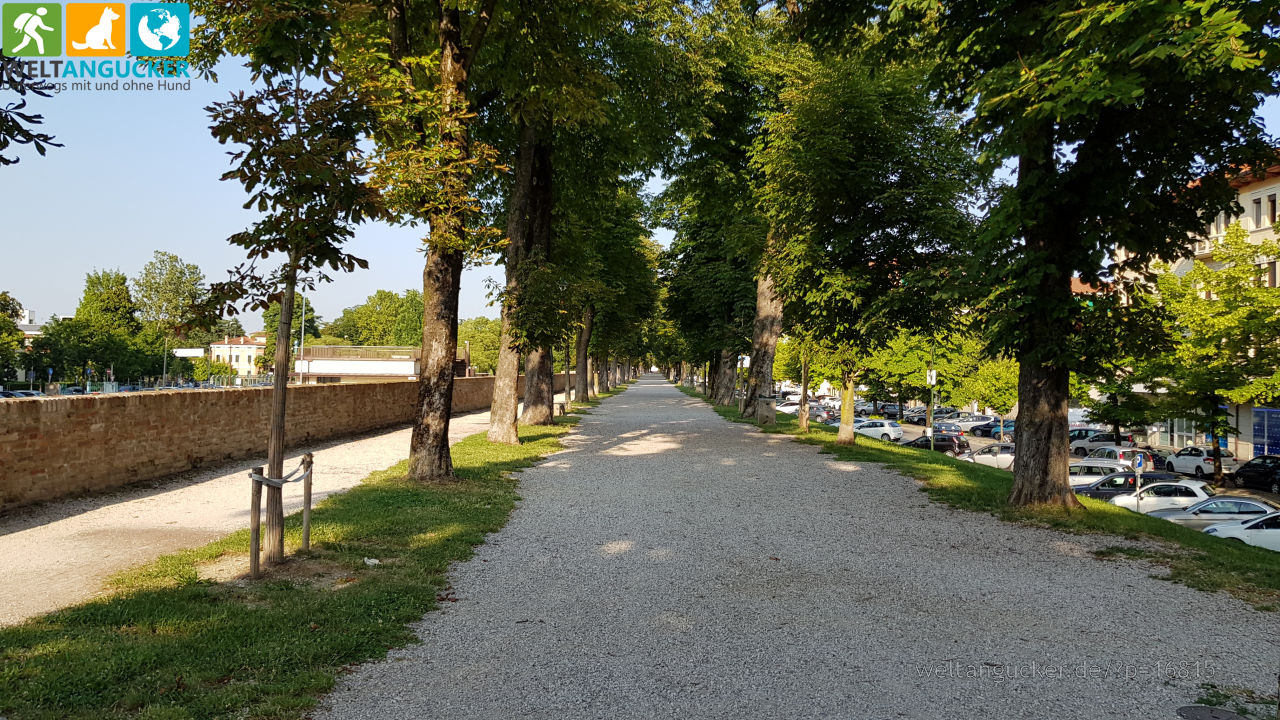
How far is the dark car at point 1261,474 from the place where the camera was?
28.7 meters

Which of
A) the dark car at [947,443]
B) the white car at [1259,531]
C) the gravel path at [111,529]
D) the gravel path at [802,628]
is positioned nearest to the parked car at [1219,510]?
the white car at [1259,531]

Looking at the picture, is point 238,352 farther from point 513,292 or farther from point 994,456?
point 513,292

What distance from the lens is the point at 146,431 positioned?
40.7 feet

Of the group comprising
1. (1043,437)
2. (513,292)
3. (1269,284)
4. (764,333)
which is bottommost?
(1043,437)

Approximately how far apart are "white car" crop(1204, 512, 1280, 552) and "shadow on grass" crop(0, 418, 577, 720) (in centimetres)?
1515

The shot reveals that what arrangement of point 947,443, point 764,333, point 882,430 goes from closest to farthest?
1. point 764,333
2. point 947,443
3. point 882,430

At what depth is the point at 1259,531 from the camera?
15.4m

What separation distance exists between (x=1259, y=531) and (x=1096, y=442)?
32586 millimetres

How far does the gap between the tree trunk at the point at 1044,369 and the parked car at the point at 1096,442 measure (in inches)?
Answer: 1227

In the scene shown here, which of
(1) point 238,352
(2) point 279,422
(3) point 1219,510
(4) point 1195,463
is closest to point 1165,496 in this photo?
(3) point 1219,510

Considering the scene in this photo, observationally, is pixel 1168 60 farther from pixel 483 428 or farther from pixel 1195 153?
pixel 483 428

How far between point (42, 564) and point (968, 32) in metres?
12.1

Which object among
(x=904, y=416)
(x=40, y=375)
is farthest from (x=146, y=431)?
(x=40, y=375)

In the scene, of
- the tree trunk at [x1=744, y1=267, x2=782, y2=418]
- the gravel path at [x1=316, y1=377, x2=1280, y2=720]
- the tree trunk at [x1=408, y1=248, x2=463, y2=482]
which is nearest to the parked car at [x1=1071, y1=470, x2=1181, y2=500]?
the tree trunk at [x1=744, y1=267, x2=782, y2=418]
